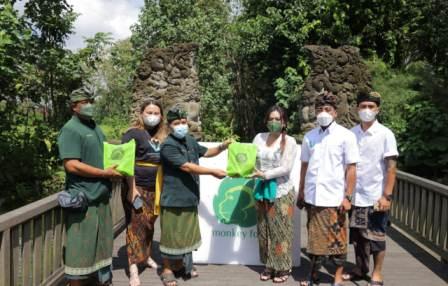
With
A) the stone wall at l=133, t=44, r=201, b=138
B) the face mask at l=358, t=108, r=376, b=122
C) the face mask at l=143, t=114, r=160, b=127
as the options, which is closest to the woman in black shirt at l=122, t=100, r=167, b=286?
the face mask at l=143, t=114, r=160, b=127

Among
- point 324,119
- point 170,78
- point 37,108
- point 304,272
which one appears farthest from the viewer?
point 170,78

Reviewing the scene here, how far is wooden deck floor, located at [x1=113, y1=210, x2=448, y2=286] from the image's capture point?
4082mm

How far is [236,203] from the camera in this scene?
178 inches

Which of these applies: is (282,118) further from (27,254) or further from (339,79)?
(339,79)

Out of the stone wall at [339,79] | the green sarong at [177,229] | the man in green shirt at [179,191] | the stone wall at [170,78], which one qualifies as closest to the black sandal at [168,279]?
the man in green shirt at [179,191]

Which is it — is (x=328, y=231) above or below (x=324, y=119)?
below

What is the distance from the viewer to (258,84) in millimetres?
17031

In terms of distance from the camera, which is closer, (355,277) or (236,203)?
(355,277)

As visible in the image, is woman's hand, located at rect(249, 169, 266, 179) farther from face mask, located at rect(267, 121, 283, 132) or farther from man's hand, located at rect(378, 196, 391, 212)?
man's hand, located at rect(378, 196, 391, 212)

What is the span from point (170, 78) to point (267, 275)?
7.00 m

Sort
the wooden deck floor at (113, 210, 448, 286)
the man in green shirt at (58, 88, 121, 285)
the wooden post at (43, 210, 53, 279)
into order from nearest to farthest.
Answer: the man in green shirt at (58, 88, 121, 285)
the wooden post at (43, 210, 53, 279)
the wooden deck floor at (113, 210, 448, 286)

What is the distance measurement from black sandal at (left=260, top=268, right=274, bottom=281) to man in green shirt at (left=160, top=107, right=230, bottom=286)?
0.67m

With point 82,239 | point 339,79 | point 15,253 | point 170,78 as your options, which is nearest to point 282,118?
point 82,239

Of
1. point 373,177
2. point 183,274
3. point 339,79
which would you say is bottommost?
point 183,274
